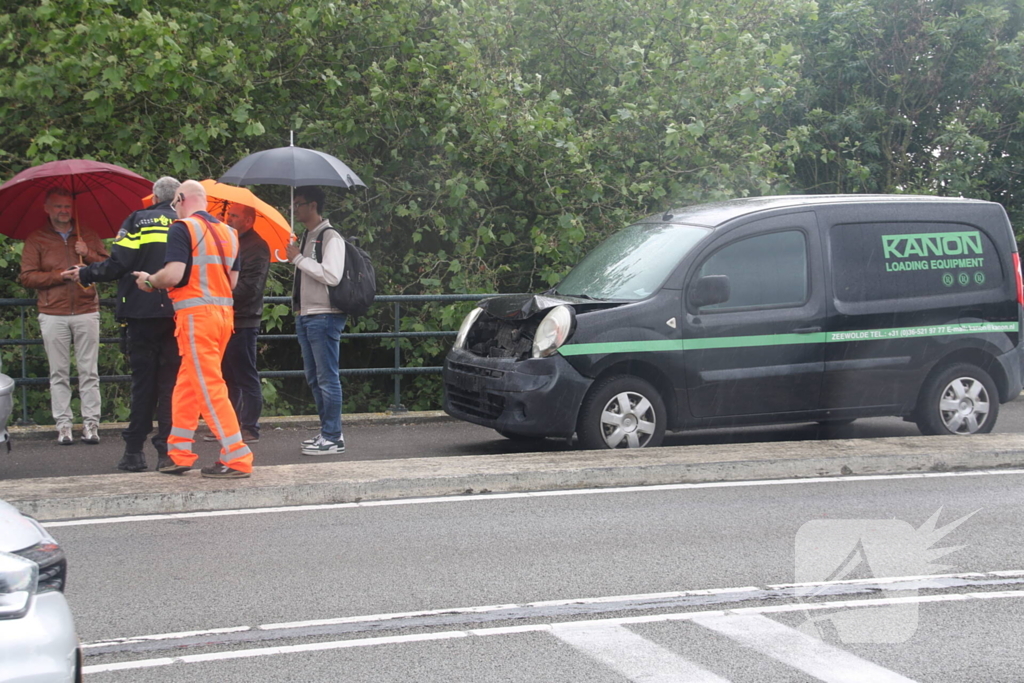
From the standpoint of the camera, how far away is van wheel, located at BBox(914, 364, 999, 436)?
32.3ft

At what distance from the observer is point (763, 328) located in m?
9.20

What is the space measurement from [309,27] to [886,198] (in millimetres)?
6203

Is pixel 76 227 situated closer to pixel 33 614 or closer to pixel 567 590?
pixel 567 590

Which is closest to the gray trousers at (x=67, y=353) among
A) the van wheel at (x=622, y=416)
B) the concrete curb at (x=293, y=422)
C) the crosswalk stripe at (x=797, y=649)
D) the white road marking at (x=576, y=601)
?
the concrete curb at (x=293, y=422)

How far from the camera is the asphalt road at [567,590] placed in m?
4.66

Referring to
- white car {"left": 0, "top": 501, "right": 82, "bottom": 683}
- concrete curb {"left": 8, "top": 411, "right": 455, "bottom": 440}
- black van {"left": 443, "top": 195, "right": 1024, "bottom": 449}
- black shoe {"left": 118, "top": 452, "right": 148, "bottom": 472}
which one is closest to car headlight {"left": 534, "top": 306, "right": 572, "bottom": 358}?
black van {"left": 443, "top": 195, "right": 1024, "bottom": 449}

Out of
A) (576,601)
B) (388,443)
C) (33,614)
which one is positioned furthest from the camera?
(388,443)

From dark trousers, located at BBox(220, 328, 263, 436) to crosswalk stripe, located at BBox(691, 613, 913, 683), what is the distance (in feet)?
17.8

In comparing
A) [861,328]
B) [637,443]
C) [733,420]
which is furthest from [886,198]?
[637,443]

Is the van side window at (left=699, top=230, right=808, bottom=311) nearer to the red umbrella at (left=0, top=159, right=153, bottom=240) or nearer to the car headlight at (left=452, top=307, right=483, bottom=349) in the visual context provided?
the car headlight at (left=452, top=307, right=483, bottom=349)

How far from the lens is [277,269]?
1322 cm

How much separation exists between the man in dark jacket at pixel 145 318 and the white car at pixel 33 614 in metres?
4.77

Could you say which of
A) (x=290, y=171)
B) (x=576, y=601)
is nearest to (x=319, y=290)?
(x=290, y=171)

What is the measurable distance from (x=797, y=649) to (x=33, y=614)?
2907mm
